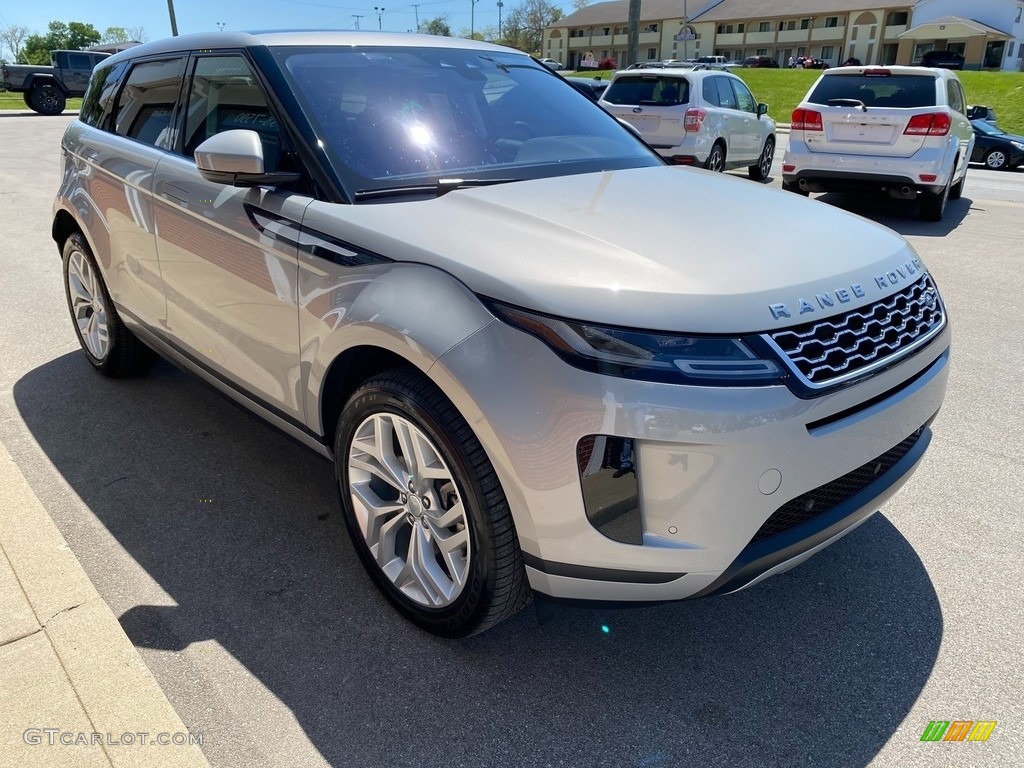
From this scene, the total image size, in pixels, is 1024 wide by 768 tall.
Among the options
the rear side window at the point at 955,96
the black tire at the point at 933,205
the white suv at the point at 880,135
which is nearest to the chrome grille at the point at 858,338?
the white suv at the point at 880,135

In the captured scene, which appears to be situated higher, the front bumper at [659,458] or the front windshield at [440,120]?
the front windshield at [440,120]

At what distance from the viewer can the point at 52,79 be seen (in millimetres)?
28266

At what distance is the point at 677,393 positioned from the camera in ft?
6.43

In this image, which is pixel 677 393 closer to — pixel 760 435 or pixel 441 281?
pixel 760 435

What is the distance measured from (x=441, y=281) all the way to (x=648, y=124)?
1041 cm

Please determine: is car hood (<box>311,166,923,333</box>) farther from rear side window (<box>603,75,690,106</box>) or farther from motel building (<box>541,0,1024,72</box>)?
motel building (<box>541,0,1024,72</box>)

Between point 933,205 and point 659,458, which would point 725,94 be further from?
point 659,458

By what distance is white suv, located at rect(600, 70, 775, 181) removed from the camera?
11578 mm

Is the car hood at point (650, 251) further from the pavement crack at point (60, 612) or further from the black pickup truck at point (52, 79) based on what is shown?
the black pickup truck at point (52, 79)

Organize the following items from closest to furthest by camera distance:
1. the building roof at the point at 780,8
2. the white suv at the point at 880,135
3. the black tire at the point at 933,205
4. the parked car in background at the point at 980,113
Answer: the white suv at the point at 880,135
the black tire at the point at 933,205
the parked car in background at the point at 980,113
the building roof at the point at 780,8

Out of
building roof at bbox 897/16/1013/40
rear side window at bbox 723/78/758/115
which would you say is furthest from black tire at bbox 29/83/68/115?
building roof at bbox 897/16/1013/40

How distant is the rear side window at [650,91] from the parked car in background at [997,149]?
10026 mm

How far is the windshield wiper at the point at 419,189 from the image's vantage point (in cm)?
269

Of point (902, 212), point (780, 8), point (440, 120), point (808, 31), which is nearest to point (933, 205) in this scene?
point (902, 212)
